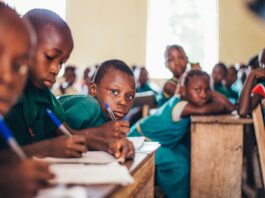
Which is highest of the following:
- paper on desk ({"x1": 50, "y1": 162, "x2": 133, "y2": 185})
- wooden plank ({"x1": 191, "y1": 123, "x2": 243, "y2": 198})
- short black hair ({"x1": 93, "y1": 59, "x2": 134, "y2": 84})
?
short black hair ({"x1": 93, "y1": 59, "x2": 134, "y2": 84})

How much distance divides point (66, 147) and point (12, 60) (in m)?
0.42

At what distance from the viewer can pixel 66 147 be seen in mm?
1025

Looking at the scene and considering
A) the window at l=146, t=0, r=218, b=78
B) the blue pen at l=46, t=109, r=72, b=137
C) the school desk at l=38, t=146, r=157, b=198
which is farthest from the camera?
the window at l=146, t=0, r=218, b=78

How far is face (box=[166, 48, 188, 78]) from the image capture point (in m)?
3.71

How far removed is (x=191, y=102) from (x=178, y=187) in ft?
1.79

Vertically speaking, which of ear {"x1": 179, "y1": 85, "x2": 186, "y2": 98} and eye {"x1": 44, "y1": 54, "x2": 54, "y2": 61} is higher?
eye {"x1": 44, "y1": 54, "x2": 54, "y2": 61}

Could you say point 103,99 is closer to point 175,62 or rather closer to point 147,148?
point 147,148

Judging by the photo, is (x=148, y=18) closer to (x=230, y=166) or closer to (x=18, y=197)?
(x=230, y=166)

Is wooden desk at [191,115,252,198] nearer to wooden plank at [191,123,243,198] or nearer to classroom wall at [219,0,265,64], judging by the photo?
wooden plank at [191,123,243,198]

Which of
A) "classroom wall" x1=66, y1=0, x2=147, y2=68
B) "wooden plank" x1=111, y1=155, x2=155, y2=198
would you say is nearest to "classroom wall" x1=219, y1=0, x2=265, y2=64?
"classroom wall" x1=66, y1=0, x2=147, y2=68

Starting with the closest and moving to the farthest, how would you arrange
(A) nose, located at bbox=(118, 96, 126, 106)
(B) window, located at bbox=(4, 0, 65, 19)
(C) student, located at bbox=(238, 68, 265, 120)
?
(A) nose, located at bbox=(118, 96, 126, 106)
(C) student, located at bbox=(238, 68, 265, 120)
(B) window, located at bbox=(4, 0, 65, 19)

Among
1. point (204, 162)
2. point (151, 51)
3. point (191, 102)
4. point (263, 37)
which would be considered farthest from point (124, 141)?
point (263, 37)

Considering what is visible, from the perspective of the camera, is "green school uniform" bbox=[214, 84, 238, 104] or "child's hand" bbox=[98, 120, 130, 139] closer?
"child's hand" bbox=[98, 120, 130, 139]

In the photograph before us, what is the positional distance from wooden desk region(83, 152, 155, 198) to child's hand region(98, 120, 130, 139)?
0.13 m
